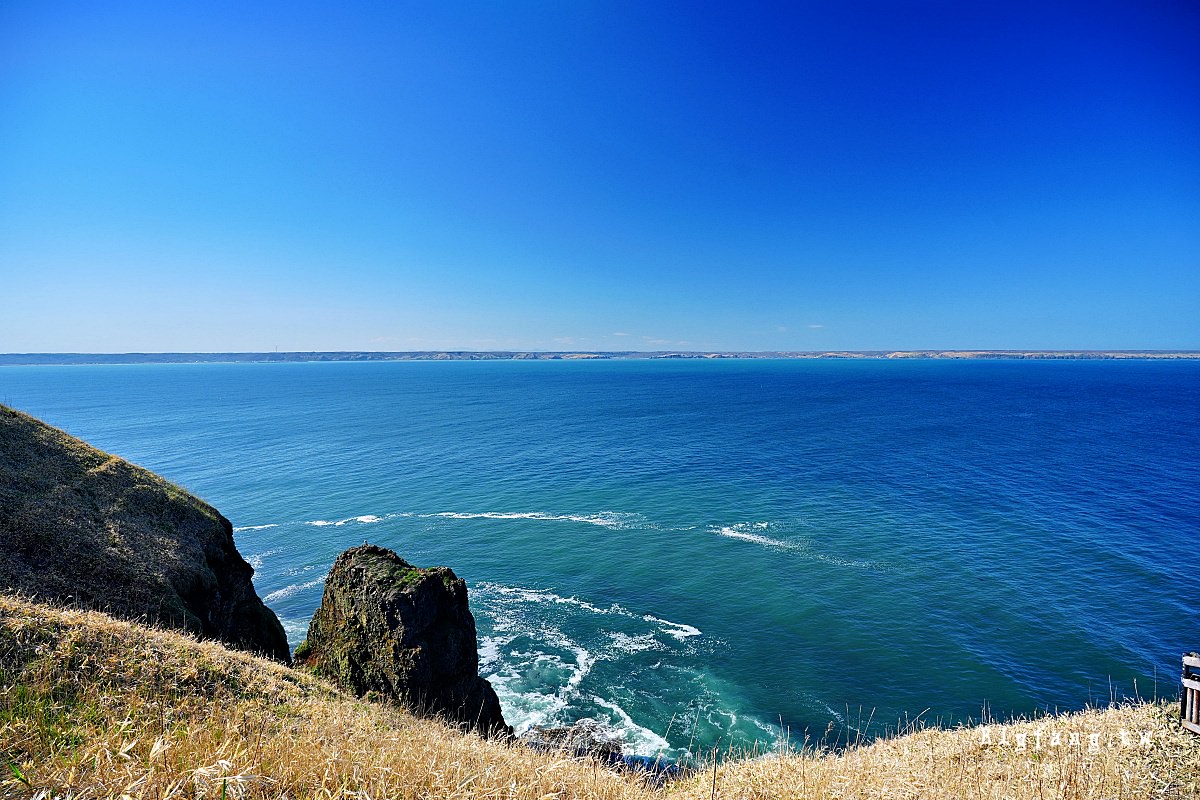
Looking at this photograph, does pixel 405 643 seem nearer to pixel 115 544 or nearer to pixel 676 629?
pixel 115 544

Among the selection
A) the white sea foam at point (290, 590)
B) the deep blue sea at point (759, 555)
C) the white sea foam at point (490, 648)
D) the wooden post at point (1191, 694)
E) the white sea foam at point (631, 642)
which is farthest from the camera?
the white sea foam at point (290, 590)

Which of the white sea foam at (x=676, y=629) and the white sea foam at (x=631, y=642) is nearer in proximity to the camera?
the white sea foam at (x=631, y=642)

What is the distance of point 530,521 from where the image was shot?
48.6 m

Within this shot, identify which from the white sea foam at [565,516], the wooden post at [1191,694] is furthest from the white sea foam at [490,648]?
the wooden post at [1191,694]

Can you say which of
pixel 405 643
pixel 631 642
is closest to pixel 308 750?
pixel 405 643

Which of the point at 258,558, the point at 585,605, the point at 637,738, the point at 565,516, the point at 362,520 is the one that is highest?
the point at 565,516

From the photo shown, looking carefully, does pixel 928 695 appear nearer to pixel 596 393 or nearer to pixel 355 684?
pixel 355 684

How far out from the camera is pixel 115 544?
1855cm

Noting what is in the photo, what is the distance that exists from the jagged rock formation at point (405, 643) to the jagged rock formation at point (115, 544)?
3205 mm

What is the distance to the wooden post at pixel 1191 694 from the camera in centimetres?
1345

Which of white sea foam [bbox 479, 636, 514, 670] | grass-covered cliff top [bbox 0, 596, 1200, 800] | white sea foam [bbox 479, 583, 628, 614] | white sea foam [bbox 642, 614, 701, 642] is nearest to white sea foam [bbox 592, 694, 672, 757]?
white sea foam [bbox 642, 614, 701, 642]

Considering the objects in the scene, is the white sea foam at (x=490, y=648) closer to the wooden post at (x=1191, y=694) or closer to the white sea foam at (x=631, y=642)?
the white sea foam at (x=631, y=642)

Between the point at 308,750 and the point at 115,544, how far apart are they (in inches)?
677

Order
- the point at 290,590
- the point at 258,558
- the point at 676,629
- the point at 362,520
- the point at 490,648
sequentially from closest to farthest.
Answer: the point at 490,648, the point at 676,629, the point at 290,590, the point at 258,558, the point at 362,520
